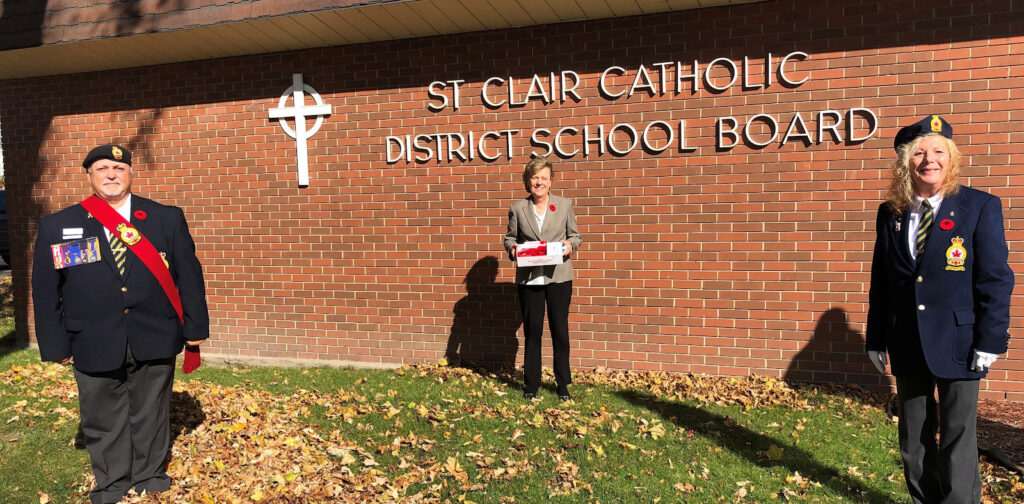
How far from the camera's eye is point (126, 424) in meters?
3.56

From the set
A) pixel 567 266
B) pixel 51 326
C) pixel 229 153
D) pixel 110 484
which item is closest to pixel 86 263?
pixel 51 326

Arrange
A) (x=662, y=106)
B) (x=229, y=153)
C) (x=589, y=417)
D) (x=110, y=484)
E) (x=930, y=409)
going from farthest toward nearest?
(x=229, y=153) < (x=662, y=106) < (x=589, y=417) < (x=110, y=484) < (x=930, y=409)

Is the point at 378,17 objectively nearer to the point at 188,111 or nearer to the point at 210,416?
the point at 188,111

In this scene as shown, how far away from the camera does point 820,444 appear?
432 centimetres

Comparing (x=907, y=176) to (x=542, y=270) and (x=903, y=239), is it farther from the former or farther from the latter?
(x=542, y=270)

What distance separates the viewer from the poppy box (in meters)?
5.00

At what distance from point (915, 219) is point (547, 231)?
2657 millimetres

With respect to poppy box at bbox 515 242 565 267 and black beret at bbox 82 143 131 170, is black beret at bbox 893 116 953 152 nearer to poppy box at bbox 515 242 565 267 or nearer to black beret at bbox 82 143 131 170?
poppy box at bbox 515 242 565 267

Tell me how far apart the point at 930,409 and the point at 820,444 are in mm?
1245

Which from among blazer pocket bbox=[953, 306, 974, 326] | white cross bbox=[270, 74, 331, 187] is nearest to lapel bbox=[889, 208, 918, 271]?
blazer pocket bbox=[953, 306, 974, 326]

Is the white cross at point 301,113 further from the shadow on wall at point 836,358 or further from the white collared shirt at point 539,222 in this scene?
the shadow on wall at point 836,358

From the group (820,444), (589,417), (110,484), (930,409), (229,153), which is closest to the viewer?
(930,409)

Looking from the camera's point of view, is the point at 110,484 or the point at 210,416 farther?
the point at 210,416

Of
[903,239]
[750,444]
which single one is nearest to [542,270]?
[750,444]
